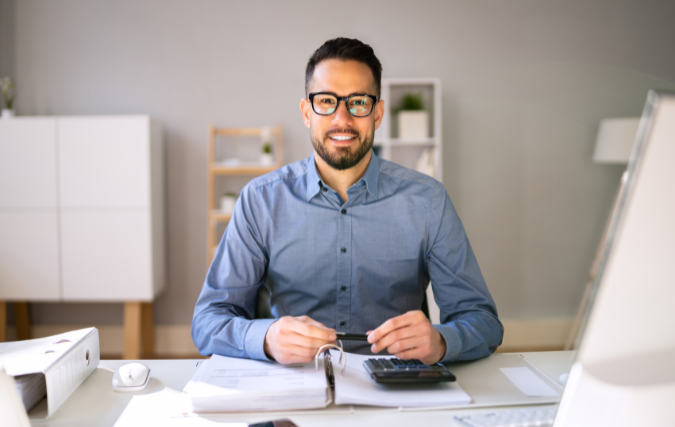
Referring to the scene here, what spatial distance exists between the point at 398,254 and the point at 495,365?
1.48ft

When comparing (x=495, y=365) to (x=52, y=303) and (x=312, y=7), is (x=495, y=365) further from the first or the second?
(x=52, y=303)

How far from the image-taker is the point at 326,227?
138cm

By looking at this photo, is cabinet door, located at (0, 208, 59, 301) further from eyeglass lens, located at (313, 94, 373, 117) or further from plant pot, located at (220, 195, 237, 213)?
eyeglass lens, located at (313, 94, 373, 117)

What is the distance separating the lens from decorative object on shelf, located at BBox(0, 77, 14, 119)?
2.92 m

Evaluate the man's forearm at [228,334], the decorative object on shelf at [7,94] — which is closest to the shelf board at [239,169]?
the decorative object on shelf at [7,94]

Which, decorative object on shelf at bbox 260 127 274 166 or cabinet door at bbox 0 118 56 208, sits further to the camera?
decorative object on shelf at bbox 260 127 274 166

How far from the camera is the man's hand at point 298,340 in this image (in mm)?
876

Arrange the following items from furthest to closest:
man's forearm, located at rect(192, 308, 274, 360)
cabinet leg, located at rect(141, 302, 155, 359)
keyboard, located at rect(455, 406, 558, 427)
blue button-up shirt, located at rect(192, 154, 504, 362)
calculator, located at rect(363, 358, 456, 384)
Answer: cabinet leg, located at rect(141, 302, 155, 359), blue button-up shirt, located at rect(192, 154, 504, 362), man's forearm, located at rect(192, 308, 274, 360), calculator, located at rect(363, 358, 456, 384), keyboard, located at rect(455, 406, 558, 427)

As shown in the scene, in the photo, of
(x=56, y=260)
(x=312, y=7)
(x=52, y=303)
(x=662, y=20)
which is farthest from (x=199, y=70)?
(x=662, y=20)

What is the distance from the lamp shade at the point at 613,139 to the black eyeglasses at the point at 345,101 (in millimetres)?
2379

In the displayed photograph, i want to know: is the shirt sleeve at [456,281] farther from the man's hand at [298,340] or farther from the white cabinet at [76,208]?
the white cabinet at [76,208]

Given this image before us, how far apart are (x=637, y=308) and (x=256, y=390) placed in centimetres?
60

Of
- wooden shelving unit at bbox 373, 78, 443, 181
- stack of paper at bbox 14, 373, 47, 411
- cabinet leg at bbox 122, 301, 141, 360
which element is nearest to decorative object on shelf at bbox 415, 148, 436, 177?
wooden shelving unit at bbox 373, 78, 443, 181

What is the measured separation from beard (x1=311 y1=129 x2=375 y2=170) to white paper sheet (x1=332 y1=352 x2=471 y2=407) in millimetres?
680
